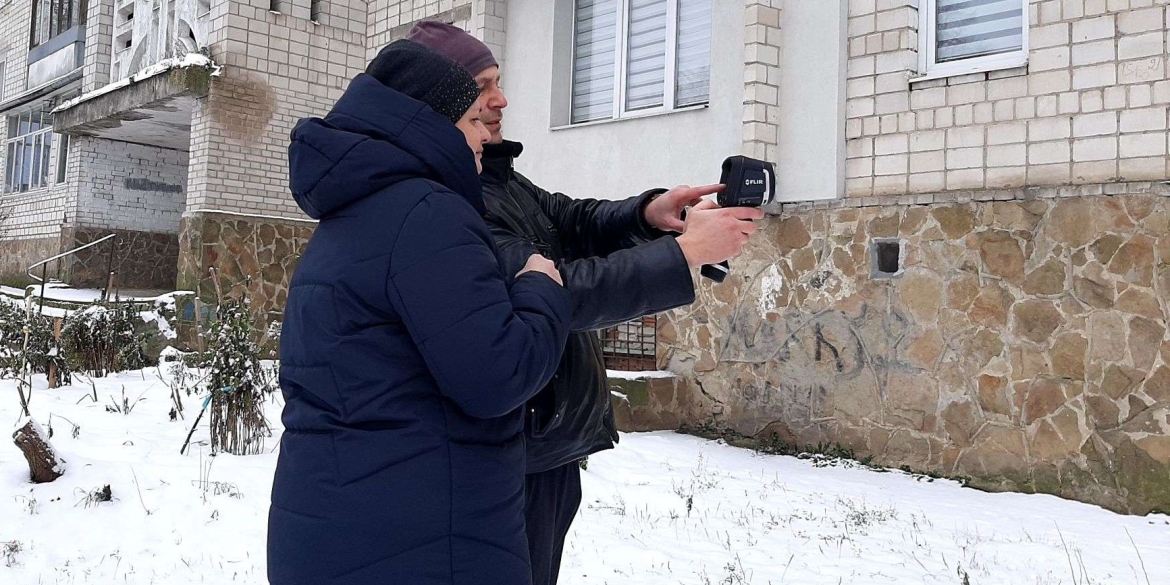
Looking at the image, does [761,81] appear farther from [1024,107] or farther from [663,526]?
[663,526]

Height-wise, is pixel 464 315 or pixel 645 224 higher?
pixel 645 224

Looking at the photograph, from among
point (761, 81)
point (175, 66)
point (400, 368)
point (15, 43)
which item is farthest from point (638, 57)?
point (15, 43)

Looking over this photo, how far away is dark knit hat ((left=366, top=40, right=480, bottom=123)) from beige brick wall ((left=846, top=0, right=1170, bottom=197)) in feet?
15.7

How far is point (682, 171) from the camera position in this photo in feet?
23.4

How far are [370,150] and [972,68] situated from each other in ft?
17.5

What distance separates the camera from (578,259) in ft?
5.94

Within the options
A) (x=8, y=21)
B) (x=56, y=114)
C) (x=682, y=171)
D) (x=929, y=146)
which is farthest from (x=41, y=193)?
(x=929, y=146)

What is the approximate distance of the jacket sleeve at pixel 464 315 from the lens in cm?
128

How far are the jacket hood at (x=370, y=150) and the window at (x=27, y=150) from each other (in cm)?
1506

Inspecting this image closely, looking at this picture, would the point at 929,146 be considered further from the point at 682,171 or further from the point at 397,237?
the point at 397,237

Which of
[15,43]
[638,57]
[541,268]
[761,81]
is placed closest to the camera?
[541,268]

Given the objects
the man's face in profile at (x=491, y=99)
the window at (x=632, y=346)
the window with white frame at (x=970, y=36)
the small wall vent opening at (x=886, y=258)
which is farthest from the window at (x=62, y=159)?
the man's face in profile at (x=491, y=99)

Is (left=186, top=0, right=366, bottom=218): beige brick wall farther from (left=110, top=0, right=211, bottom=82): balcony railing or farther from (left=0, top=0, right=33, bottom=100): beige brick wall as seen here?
(left=0, top=0, right=33, bottom=100): beige brick wall

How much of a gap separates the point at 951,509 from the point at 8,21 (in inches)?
715
